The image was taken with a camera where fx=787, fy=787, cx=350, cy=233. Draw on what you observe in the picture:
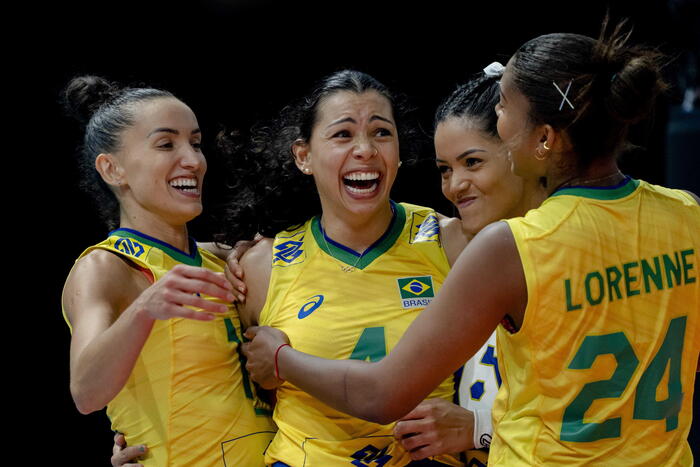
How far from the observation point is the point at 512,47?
178 inches

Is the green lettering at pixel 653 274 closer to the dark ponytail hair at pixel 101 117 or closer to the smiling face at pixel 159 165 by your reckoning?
the smiling face at pixel 159 165

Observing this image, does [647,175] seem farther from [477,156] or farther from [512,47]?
[477,156]

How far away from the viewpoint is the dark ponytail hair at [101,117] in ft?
8.43

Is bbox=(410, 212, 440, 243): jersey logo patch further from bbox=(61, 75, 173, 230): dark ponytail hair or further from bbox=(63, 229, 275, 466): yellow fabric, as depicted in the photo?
bbox=(61, 75, 173, 230): dark ponytail hair

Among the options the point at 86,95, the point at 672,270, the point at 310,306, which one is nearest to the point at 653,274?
the point at 672,270

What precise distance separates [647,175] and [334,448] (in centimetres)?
341

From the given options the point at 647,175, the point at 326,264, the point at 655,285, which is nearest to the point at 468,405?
the point at 326,264

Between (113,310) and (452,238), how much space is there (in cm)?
104

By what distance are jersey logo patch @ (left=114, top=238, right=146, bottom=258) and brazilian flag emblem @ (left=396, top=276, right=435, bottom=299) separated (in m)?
0.80

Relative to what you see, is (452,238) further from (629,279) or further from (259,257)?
(629,279)

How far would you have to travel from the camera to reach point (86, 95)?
2678mm

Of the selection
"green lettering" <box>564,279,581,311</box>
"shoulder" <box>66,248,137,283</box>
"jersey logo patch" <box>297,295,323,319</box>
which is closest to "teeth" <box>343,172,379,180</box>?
"jersey logo patch" <box>297,295,323,319</box>

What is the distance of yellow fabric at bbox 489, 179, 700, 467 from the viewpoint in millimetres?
1489

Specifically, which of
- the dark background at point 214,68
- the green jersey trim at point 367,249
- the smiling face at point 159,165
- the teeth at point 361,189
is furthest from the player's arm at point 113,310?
the dark background at point 214,68
